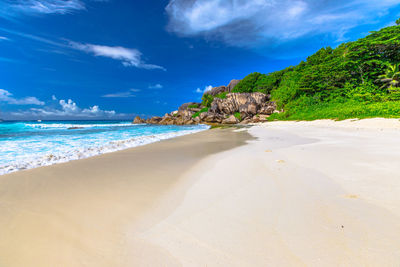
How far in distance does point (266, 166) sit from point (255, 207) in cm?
185

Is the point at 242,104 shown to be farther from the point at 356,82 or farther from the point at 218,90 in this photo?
the point at 218,90

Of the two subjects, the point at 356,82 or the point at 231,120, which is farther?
the point at 231,120

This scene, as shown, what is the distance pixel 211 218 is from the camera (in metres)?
1.85

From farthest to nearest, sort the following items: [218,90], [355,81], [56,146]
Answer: [218,90] → [355,81] → [56,146]

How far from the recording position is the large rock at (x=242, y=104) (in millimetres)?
35194

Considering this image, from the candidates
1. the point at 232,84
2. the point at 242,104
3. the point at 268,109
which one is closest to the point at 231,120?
the point at 242,104

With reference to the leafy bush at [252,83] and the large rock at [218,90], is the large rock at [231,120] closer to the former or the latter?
the leafy bush at [252,83]

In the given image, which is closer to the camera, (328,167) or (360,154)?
(328,167)

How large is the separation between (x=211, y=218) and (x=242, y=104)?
37796 millimetres

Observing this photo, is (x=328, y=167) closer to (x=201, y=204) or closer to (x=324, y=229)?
(x=324, y=229)

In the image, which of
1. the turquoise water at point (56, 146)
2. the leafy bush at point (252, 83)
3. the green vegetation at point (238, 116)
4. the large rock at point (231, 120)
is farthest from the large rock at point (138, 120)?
the turquoise water at point (56, 146)

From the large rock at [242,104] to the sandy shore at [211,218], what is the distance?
33.4 meters

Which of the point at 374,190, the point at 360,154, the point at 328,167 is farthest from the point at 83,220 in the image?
the point at 360,154

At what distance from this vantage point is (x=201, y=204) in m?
2.21
